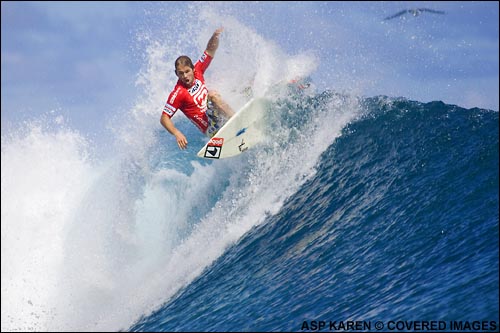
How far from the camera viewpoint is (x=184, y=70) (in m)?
8.63

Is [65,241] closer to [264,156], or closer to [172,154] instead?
[172,154]

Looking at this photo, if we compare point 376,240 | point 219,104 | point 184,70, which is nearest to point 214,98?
point 219,104

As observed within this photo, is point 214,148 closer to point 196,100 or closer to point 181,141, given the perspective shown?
point 196,100

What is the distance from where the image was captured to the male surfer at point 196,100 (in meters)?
8.68

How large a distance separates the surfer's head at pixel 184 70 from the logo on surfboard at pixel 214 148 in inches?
41.1

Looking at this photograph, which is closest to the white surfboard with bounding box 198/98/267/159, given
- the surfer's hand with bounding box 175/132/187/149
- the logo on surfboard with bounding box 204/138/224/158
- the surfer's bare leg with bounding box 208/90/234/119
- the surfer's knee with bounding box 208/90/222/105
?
the logo on surfboard with bounding box 204/138/224/158

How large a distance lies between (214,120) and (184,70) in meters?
1.17

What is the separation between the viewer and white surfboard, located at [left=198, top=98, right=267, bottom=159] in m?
9.23

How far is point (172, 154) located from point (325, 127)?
12.0 ft

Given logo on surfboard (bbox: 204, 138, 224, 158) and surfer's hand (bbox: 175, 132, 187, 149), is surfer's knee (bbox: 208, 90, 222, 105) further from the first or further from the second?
surfer's hand (bbox: 175, 132, 187, 149)

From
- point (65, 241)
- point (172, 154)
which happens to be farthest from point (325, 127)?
point (65, 241)

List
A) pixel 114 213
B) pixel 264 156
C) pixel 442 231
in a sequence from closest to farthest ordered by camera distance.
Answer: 1. pixel 442 231
2. pixel 264 156
3. pixel 114 213

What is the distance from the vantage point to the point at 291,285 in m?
7.06

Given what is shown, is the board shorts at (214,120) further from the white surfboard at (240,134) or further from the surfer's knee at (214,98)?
the white surfboard at (240,134)
